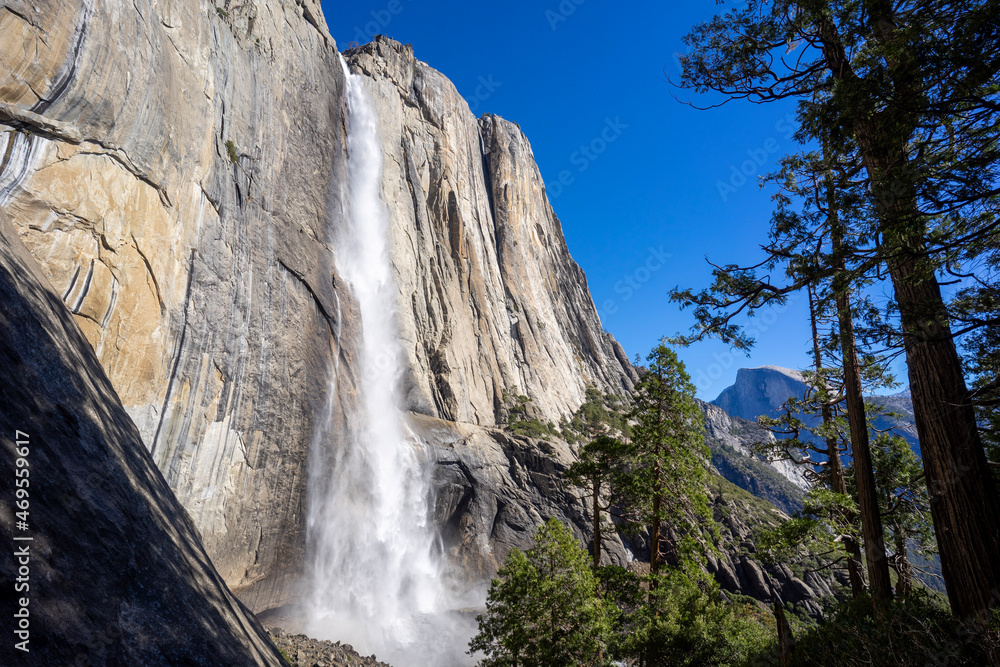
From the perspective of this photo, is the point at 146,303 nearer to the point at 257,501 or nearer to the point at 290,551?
the point at 257,501

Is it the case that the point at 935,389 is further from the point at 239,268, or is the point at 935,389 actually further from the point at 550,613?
the point at 239,268

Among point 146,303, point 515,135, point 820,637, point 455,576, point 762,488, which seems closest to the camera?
point 820,637

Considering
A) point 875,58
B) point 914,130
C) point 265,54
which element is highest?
point 265,54

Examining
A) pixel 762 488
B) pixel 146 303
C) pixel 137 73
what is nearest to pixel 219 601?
pixel 146 303

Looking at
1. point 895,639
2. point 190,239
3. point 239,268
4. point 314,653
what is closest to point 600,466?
point 895,639

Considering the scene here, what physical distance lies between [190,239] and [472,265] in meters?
26.0

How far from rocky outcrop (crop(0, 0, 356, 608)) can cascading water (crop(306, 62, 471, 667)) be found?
156 cm

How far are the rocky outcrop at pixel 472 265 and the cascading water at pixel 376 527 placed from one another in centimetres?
287

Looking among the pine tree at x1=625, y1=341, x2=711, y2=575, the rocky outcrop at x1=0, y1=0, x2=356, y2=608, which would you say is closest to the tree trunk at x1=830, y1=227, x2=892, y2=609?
the pine tree at x1=625, y1=341, x2=711, y2=575

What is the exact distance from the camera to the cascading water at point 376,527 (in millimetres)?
18141

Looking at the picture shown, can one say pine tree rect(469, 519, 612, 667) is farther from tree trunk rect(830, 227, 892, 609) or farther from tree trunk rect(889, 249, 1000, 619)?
tree trunk rect(889, 249, 1000, 619)

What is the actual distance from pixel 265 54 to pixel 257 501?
22789mm

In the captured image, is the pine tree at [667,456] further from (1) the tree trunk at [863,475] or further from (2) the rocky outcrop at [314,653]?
(2) the rocky outcrop at [314,653]

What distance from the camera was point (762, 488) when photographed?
316 ft
